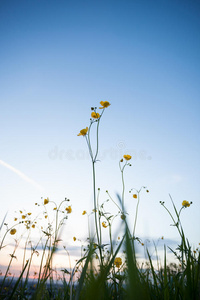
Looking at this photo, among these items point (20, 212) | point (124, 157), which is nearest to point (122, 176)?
point (124, 157)

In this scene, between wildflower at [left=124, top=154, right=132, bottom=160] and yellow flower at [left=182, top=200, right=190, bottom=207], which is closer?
yellow flower at [left=182, top=200, right=190, bottom=207]

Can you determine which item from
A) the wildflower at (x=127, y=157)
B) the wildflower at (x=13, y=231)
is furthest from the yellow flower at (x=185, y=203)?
the wildflower at (x=13, y=231)

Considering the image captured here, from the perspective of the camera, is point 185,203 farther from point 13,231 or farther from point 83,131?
point 13,231

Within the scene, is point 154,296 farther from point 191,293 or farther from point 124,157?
point 124,157

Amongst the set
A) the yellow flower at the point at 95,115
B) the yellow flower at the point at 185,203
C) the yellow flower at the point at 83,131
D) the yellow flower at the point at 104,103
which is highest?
the yellow flower at the point at 104,103

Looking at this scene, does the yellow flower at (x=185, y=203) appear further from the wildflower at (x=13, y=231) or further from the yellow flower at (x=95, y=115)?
the wildflower at (x=13, y=231)

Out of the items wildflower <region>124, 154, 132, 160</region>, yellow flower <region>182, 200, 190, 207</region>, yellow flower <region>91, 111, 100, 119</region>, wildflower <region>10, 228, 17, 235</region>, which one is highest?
yellow flower <region>91, 111, 100, 119</region>

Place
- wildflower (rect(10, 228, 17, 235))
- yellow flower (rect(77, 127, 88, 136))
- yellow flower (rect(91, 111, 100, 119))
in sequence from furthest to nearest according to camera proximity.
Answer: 1. wildflower (rect(10, 228, 17, 235))
2. yellow flower (rect(91, 111, 100, 119))
3. yellow flower (rect(77, 127, 88, 136))

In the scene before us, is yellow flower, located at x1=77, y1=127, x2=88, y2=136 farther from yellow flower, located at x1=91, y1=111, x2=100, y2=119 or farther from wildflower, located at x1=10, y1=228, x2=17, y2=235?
wildflower, located at x1=10, y1=228, x2=17, y2=235

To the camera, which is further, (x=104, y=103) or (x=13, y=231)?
(x=13, y=231)

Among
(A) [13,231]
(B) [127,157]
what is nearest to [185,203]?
(B) [127,157]

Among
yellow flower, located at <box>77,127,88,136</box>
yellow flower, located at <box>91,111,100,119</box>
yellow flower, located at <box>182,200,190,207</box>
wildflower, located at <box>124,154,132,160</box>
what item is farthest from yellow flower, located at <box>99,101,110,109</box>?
yellow flower, located at <box>182,200,190,207</box>

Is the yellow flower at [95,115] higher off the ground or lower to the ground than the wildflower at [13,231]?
higher

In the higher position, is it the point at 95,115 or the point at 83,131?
the point at 95,115
